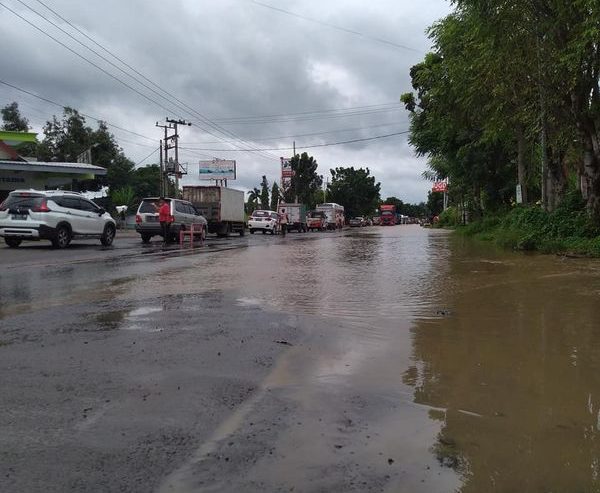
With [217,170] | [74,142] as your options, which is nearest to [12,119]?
[74,142]

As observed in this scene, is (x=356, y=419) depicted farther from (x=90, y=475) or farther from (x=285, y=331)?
(x=285, y=331)

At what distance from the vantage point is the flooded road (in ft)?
9.75

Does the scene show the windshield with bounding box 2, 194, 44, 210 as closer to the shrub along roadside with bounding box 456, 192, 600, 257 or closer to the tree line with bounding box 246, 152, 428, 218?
the shrub along roadside with bounding box 456, 192, 600, 257

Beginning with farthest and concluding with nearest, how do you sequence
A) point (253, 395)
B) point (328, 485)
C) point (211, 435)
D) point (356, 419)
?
point (253, 395)
point (356, 419)
point (211, 435)
point (328, 485)

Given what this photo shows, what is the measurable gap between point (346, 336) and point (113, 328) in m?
2.58

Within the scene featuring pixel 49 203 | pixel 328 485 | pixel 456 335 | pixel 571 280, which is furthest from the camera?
pixel 49 203

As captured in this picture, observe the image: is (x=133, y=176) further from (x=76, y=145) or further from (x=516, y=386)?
(x=516, y=386)

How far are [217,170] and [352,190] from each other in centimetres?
2988

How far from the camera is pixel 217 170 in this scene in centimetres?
6681

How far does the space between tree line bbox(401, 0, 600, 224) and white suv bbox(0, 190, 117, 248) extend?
13.4 meters

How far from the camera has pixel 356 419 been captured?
3.69 m

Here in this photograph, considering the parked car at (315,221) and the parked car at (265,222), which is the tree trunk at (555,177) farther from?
the parked car at (315,221)

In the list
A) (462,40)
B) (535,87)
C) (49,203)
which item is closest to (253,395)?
(49,203)

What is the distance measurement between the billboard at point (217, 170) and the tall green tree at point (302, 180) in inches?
272
